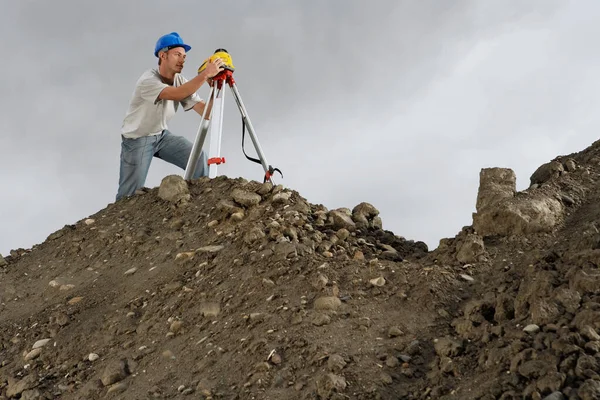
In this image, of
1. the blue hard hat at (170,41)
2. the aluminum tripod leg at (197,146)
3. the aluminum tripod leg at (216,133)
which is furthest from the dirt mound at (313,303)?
the blue hard hat at (170,41)

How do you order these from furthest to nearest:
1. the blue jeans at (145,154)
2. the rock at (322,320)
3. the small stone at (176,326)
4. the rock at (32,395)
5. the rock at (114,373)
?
the blue jeans at (145,154) < the small stone at (176,326) < the rock at (32,395) < the rock at (114,373) < the rock at (322,320)

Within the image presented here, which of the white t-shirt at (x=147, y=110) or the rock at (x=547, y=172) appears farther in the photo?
the white t-shirt at (x=147, y=110)

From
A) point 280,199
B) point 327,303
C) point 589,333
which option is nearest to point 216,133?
point 280,199

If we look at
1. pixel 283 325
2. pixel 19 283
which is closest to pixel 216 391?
pixel 283 325

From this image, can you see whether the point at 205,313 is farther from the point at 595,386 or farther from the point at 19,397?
the point at 595,386

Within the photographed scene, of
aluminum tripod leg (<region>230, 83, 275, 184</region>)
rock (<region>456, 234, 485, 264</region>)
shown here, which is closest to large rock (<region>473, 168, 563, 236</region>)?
rock (<region>456, 234, 485, 264</region>)

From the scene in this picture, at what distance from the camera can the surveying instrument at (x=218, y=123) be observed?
639 cm

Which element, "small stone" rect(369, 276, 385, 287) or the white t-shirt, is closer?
"small stone" rect(369, 276, 385, 287)

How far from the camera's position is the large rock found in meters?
4.77

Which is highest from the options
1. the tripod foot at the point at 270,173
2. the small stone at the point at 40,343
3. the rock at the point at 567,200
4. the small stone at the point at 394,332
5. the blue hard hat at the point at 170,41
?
the blue hard hat at the point at 170,41

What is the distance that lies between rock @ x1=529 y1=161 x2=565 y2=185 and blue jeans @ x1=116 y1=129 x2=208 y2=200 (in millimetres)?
3451

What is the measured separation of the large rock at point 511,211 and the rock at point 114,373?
104 inches

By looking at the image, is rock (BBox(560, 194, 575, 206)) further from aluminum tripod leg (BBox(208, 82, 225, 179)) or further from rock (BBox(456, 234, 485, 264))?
aluminum tripod leg (BBox(208, 82, 225, 179))

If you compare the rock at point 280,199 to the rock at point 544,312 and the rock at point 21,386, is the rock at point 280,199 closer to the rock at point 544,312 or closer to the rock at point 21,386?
the rock at point 21,386
